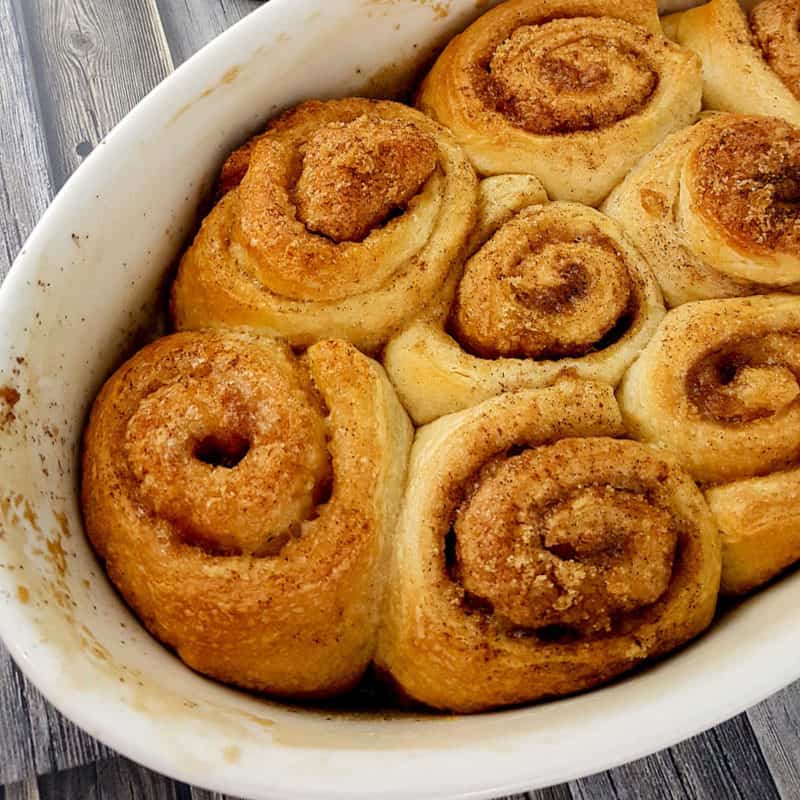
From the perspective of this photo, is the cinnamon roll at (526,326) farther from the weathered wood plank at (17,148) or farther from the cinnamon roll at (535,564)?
the weathered wood plank at (17,148)

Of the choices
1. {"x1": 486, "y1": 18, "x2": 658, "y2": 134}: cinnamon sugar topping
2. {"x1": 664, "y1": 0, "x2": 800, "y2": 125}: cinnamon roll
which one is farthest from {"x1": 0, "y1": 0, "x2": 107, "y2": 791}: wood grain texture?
{"x1": 664, "y1": 0, "x2": 800, "y2": 125}: cinnamon roll

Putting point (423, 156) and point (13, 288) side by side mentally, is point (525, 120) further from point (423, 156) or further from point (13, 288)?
point (13, 288)

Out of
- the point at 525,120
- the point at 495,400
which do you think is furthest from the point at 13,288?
the point at 525,120

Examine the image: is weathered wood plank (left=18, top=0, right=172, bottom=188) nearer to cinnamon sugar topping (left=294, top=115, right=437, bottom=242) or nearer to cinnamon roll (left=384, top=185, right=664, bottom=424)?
cinnamon sugar topping (left=294, top=115, right=437, bottom=242)

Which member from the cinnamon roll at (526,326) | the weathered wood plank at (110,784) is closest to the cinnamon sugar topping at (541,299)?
the cinnamon roll at (526,326)

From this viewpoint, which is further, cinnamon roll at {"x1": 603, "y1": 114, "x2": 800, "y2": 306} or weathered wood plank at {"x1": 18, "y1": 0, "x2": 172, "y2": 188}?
weathered wood plank at {"x1": 18, "y1": 0, "x2": 172, "y2": 188}
